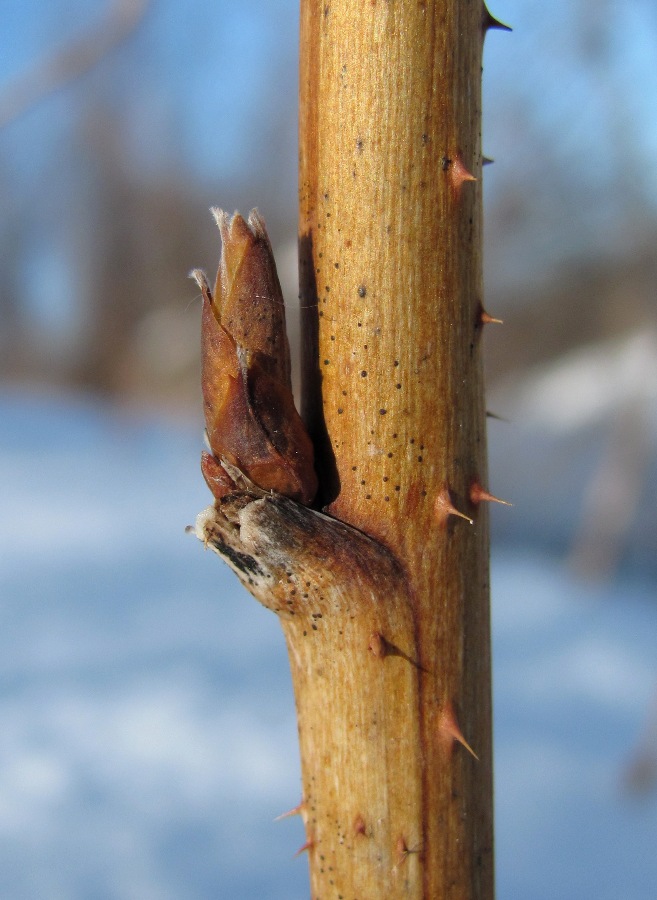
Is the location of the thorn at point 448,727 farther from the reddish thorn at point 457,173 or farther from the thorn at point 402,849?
the reddish thorn at point 457,173

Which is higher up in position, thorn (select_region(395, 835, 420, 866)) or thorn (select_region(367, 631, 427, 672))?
thorn (select_region(367, 631, 427, 672))

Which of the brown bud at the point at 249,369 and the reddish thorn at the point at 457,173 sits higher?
the reddish thorn at the point at 457,173

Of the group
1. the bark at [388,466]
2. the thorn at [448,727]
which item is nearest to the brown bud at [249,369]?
the bark at [388,466]

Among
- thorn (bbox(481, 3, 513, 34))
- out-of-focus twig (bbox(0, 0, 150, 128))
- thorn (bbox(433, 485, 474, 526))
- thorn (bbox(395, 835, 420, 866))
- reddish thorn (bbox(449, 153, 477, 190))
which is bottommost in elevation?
thorn (bbox(395, 835, 420, 866))

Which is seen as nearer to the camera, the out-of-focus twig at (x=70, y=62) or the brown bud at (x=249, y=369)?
the brown bud at (x=249, y=369)

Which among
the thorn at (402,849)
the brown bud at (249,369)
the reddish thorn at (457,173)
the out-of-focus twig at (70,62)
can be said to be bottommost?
the thorn at (402,849)

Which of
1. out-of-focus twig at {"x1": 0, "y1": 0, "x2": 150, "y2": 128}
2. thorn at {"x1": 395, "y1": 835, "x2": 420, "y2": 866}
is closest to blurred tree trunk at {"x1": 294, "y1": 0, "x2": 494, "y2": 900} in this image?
thorn at {"x1": 395, "y1": 835, "x2": 420, "y2": 866}

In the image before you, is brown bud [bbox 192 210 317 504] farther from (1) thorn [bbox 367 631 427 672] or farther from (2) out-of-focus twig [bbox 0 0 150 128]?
(2) out-of-focus twig [bbox 0 0 150 128]

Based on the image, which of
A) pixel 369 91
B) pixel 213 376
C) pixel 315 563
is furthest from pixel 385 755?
pixel 369 91
